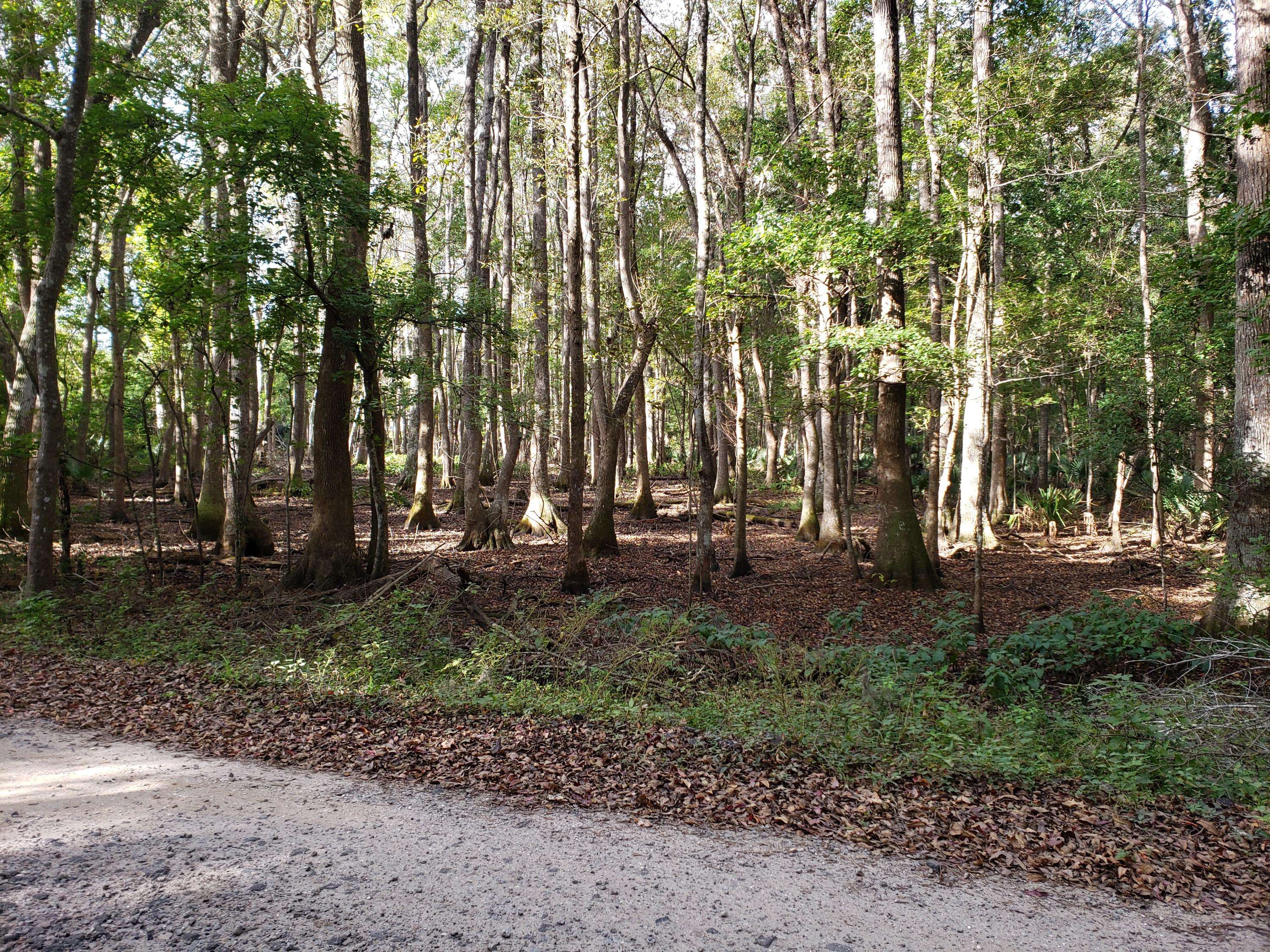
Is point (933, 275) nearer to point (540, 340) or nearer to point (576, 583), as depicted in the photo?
point (540, 340)

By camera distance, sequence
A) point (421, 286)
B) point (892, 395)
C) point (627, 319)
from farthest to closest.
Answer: point (627, 319) → point (892, 395) → point (421, 286)

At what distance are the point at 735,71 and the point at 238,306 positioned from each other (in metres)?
17.1

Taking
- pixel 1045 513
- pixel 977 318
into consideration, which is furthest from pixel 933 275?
pixel 1045 513

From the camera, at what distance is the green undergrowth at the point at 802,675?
5.13 m

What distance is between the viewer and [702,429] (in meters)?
11.4

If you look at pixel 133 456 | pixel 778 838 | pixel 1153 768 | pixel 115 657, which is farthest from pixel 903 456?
pixel 133 456

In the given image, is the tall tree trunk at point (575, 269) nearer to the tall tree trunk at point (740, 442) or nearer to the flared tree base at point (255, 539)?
the tall tree trunk at point (740, 442)

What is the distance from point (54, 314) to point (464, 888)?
9975 millimetres

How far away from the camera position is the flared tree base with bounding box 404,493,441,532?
715 inches

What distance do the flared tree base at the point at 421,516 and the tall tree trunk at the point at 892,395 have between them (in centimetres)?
1102

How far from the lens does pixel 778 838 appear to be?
4367mm

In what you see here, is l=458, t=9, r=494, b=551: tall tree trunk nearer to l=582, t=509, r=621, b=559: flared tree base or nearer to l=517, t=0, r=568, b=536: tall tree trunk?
l=517, t=0, r=568, b=536: tall tree trunk

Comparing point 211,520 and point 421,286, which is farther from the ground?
point 421,286

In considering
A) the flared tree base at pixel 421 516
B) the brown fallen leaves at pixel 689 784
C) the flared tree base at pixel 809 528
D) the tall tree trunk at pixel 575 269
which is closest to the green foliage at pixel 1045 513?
the flared tree base at pixel 809 528
